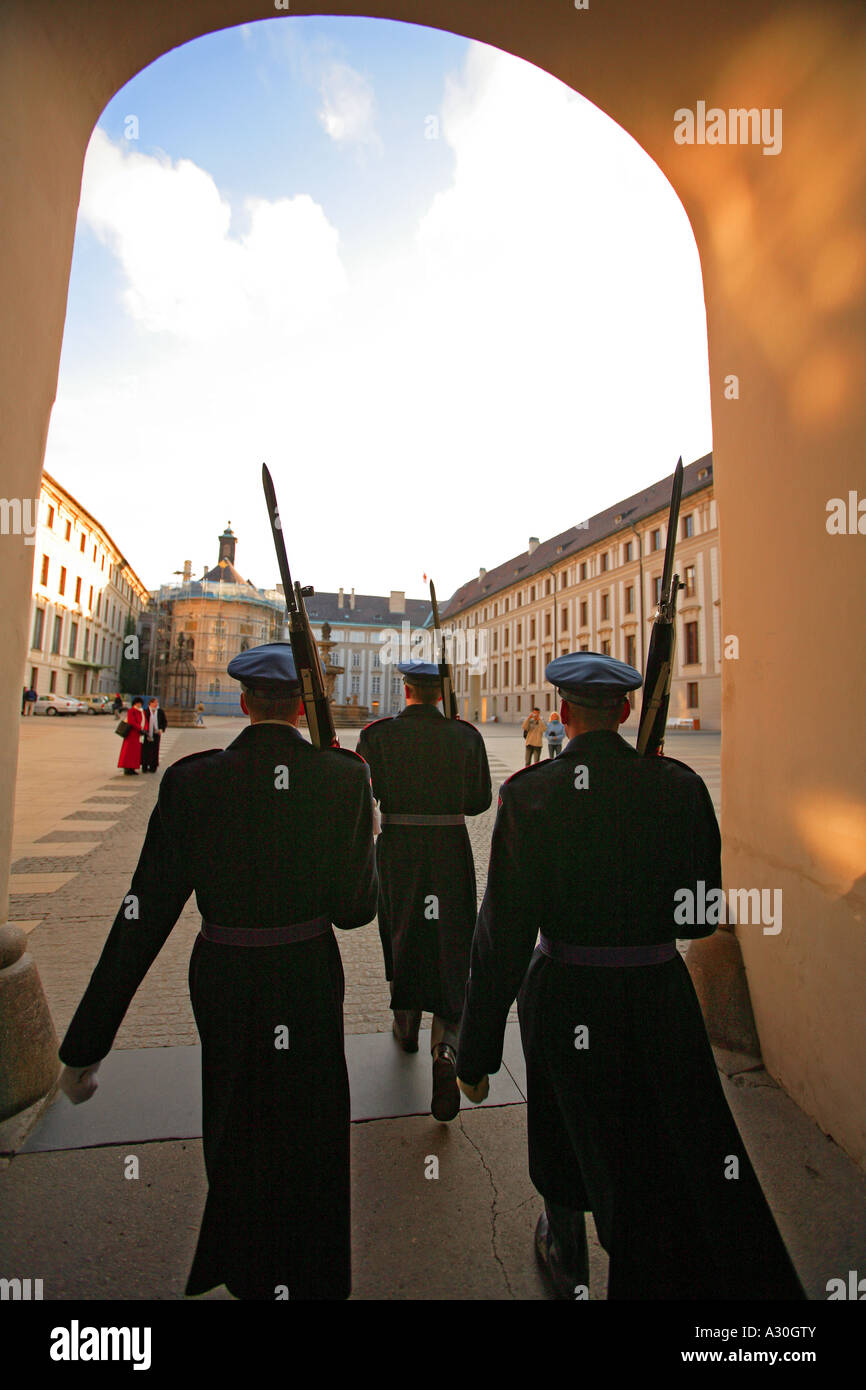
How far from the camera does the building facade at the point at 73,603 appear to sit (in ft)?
144

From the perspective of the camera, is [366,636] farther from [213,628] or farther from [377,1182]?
[377,1182]

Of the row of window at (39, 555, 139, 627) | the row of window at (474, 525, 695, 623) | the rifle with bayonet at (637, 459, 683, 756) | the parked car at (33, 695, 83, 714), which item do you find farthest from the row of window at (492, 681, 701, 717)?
the rifle with bayonet at (637, 459, 683, 756)

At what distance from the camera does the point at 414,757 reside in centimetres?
349

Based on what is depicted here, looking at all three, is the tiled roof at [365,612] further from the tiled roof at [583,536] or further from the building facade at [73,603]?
the building facade at [73,603]

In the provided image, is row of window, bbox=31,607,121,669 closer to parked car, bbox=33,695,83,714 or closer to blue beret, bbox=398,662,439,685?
parked car, bbox=33,695,83,714

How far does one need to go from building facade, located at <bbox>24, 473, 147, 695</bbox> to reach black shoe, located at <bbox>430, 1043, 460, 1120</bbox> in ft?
135

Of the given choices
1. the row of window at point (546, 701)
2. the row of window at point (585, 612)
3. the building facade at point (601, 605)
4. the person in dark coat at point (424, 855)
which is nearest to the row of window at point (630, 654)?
the building facade at point (601, 605)

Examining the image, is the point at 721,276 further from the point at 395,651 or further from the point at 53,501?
the point at 395,651

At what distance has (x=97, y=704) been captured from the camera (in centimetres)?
4559

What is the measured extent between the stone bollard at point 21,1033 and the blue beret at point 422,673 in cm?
215

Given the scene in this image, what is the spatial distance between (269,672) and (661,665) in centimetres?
133

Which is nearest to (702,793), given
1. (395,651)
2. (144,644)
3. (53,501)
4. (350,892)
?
(350,892)

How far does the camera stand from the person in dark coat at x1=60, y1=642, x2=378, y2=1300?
5.98 feet

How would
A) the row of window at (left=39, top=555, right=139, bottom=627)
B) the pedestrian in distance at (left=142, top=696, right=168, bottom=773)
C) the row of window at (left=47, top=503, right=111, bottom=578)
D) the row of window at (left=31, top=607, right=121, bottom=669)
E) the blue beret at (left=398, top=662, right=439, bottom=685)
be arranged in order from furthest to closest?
the row of window at (left=47, top=503, right=111, bottom=578) < the row of window at (left=39, top=555, right=139, bottom=627) < the row of window at (left=31, top=607, right=121, bottom=669) < the pedestrian in distance at (left=142, top=696, right=168, bottom=773) < the blue beret at (left=398, top=662, right=439, bottom=685)
